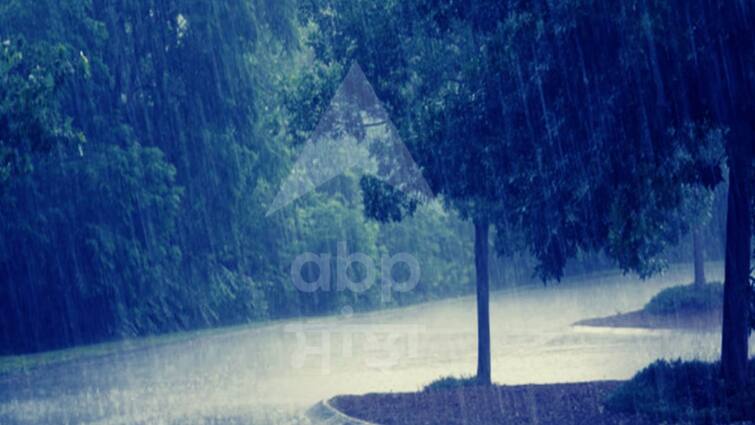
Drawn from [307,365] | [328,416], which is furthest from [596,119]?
[307,365]

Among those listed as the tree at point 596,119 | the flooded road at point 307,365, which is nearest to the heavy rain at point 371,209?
the tree at point 596,119

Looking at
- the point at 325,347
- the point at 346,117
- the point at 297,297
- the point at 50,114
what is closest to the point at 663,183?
the point at 346,117

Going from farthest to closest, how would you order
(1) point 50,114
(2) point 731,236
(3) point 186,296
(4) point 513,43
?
(3) point 186,296, (1) point 50,114, (2) point 731,236, (4) point 513,43

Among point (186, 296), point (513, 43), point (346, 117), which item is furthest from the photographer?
point (186, 296)

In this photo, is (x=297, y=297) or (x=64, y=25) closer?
(x=64, y=25)

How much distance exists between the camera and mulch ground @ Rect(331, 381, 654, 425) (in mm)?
13156

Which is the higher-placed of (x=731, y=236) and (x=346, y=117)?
(x=346, y=117)

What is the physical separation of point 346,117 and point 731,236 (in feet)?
22.7

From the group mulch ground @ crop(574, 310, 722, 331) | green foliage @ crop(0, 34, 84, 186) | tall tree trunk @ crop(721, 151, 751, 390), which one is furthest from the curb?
mulch ground @ crop(574, 310, 722, 331)

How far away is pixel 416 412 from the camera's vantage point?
46.1 feet

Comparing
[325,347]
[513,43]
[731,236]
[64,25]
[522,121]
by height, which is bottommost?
[325,347]

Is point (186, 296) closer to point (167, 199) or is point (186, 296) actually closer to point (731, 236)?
point (167, 199)

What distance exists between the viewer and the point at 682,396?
13047 mm

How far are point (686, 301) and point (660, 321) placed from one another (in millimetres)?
1578
